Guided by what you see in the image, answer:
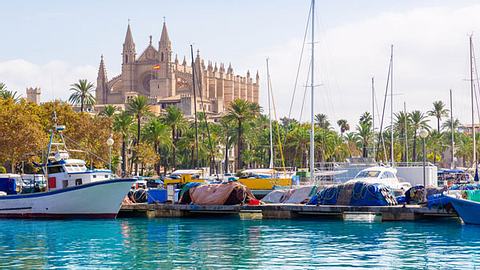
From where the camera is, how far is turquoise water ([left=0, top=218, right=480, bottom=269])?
30078 millimetres

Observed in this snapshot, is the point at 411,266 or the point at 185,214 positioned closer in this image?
the point at 411,266

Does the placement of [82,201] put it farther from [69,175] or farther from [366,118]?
[366,118]

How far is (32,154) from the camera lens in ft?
210

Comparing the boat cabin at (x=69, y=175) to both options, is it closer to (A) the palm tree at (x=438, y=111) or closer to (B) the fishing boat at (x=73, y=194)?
(B) the fishing boat at (x=73, y=194)

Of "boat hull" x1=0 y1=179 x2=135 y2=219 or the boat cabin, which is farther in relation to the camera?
the boat cabin

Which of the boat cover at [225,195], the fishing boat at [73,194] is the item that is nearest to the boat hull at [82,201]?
the fishing boat at [73,194]

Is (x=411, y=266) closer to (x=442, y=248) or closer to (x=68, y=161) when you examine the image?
(x=442, y=248)

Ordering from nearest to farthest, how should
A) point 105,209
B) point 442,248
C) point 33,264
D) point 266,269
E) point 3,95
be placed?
point 266,269 < point 33,264 < point 442,248 < point 105,209 < point 3,95

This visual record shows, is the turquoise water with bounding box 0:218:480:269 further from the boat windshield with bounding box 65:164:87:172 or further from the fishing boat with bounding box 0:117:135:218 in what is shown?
the boat windshield with bounding box 65:164:87:172

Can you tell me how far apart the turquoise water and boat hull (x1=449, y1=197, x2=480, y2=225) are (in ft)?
1.98

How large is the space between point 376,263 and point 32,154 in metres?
39.9

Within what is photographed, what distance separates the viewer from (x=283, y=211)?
1869 inches

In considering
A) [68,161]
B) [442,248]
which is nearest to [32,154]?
[68,161]

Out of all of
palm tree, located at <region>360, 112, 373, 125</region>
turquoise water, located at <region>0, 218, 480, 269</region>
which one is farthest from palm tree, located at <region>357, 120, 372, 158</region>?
turquoise water, located at <region>0, 218, 480, 269</region>
